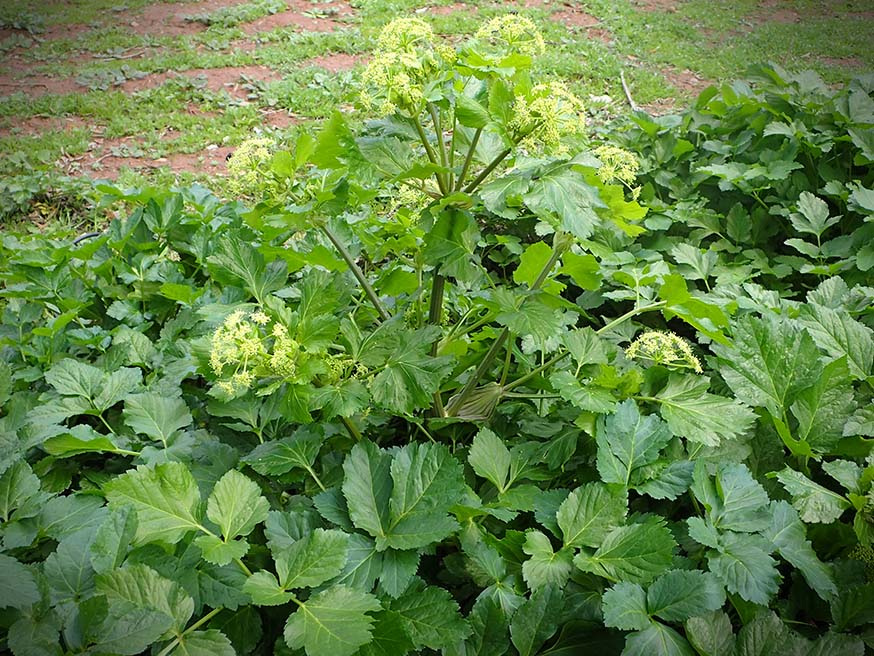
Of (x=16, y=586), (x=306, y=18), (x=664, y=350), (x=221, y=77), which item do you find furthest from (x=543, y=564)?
(x=306, y=18)

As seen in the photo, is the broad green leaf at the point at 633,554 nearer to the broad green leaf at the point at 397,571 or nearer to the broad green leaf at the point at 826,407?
the broad green leaf at the point at 397,571

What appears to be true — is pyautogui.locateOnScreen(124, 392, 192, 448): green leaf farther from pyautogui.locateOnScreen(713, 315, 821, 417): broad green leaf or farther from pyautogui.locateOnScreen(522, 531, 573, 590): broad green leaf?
pyautogui.locateOnScreen(713, 315, 821, 417): broad green leaf

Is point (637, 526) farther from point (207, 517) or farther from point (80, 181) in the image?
point (80, 181)

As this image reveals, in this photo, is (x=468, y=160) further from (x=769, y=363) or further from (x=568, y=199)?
(x=769, y=363)

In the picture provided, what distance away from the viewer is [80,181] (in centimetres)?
425

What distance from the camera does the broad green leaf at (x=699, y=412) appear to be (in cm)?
145

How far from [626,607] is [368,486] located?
0.54 m

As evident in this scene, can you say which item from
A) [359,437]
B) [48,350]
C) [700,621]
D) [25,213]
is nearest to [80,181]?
[25,213]

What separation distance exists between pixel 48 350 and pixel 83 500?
77cm

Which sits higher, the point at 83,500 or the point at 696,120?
the point at 696,120

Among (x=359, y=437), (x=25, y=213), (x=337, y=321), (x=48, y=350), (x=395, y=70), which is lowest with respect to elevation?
(x=25, y=213)

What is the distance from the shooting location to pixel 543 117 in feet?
4.09

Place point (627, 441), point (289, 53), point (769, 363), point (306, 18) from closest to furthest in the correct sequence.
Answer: point (627, 441)
point (769, 363)
point (289, 53)
point (306, 18)

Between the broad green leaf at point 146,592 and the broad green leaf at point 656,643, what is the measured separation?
2.51 feet
